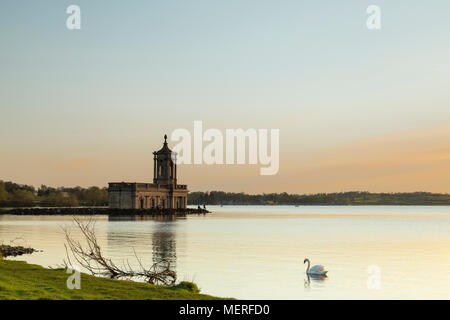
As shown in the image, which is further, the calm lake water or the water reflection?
the water reflection

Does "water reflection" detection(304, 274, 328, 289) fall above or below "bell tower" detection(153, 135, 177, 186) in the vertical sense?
below

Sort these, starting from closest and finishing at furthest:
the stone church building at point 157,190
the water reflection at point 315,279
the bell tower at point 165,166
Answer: the water reflection at point 315,279, the stone church building at point 157,190, the bell tower at point 165,166

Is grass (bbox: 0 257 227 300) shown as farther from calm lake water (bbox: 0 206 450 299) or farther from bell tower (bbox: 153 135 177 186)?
bell tower (bbox: 153 135 177 186)

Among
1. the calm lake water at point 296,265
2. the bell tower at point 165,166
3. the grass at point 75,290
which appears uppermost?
the bell tower at point 165,166

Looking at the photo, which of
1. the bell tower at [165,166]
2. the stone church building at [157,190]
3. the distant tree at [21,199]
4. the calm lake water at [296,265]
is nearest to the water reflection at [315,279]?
the calm lake water at [296,265]

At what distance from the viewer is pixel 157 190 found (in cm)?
14338

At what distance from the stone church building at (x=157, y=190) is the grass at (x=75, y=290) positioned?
4436 inches

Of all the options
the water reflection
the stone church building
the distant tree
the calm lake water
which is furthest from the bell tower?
the water reflection

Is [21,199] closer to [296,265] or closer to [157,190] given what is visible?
[157,190]

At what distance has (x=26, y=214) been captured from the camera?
131 m

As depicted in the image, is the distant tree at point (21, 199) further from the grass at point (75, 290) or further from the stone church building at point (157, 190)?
the grass at point (75, 290)

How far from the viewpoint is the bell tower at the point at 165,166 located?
5581 inches

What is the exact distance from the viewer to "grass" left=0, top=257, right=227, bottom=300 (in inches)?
688
